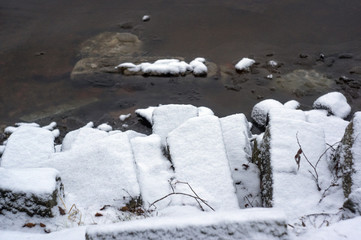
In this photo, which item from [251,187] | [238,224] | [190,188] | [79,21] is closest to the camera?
[238,224]

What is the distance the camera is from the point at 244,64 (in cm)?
684

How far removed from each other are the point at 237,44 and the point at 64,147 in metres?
4.48

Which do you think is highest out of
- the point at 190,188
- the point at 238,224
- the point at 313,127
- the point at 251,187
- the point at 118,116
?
the point at 238,224

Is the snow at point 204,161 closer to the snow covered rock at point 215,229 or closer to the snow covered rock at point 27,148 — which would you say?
the snow covered rock at point 215,229

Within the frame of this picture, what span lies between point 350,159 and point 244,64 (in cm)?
390

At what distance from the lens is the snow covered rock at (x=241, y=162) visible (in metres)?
3.62

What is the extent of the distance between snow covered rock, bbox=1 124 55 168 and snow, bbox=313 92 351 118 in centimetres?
431

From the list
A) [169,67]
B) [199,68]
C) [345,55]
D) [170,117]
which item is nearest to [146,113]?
[170,117]

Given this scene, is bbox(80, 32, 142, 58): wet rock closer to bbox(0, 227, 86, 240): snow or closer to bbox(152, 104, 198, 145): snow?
bbox(152, 104, 198, 145): snow

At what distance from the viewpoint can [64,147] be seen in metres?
4.98

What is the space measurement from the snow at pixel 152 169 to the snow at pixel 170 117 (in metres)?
0.42

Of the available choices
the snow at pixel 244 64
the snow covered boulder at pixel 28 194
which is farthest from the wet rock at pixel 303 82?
the snow covered boulder at pixel 28 194

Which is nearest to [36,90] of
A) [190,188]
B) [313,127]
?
[190,188]

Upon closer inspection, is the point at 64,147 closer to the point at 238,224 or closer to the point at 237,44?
the point at 238,224
